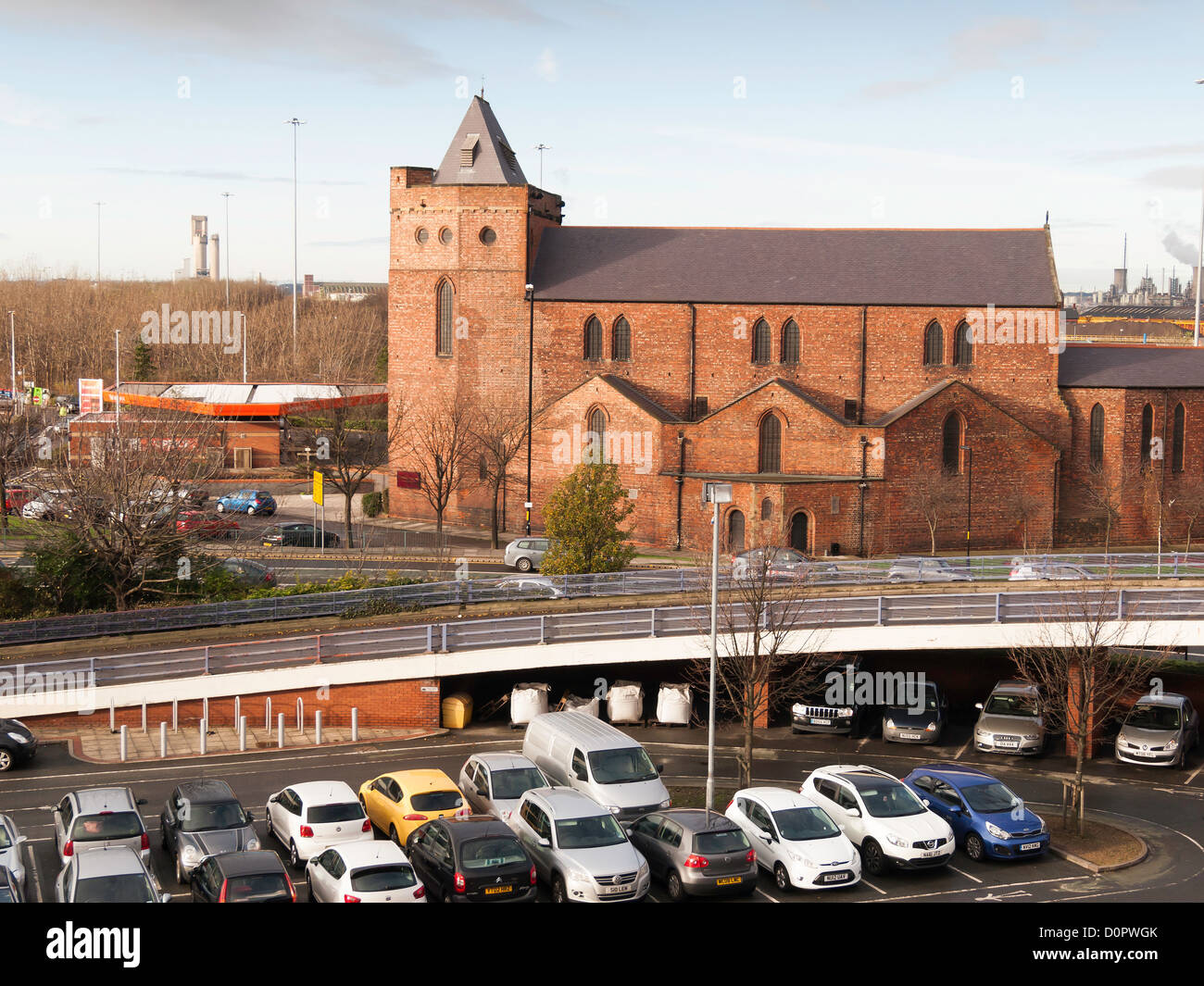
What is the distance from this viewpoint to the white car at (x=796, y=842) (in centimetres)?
1770

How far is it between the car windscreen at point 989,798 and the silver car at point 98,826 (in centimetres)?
1279

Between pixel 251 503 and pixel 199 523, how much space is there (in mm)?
18100

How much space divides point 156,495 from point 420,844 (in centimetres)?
1671

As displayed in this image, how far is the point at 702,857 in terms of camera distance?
1711 cm

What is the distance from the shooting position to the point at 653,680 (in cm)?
2908

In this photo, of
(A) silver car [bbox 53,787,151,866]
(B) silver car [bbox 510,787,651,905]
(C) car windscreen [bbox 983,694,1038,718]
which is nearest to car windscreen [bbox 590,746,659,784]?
(B) silver car [bbox 510,787,651,905]

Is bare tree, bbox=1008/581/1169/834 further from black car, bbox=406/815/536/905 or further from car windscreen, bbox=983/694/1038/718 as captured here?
black car, bbox=406/815/536/905

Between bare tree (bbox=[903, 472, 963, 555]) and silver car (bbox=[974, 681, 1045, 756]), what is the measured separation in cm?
2025

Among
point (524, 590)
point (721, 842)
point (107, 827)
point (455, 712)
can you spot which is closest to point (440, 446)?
point (524, 590)

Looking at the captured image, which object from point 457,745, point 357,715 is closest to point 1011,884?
point 457,745

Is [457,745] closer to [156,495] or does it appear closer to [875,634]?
[875,634]

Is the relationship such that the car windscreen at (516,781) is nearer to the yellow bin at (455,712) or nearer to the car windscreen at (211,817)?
the car windscreen at (211,817)

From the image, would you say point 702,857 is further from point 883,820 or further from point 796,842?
point 883,820

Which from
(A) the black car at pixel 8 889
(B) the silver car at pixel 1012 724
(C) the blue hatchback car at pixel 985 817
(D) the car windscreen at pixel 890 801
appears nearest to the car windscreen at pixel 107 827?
(A) the black car at pixel 8 889
